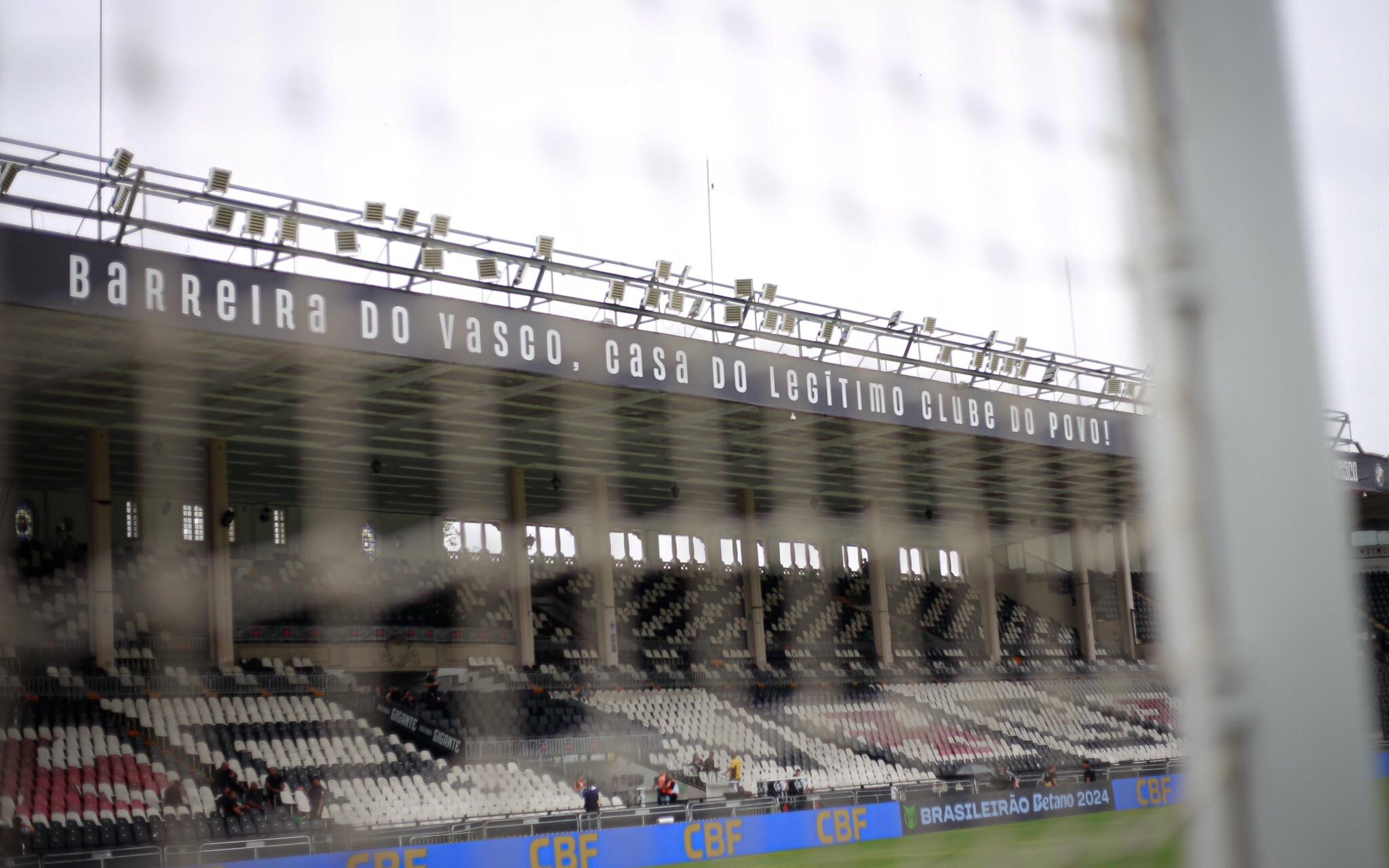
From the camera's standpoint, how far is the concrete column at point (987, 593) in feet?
77.8

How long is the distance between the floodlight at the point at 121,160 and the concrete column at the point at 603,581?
11.7 metres

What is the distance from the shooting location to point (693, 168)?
3.33 m

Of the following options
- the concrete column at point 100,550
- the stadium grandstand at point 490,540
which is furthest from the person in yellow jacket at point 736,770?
the concrete column at point 100,550

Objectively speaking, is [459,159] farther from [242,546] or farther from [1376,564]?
[1376,564]

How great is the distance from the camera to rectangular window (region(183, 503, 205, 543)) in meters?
23.9

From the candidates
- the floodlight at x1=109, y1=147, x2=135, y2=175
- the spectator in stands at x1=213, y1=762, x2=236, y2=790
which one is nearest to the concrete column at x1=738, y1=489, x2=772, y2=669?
the spectator in stands at x1=213, y1=762, x2=236, y2=790

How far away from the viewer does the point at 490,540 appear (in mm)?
27250

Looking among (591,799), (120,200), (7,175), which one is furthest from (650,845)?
(7,175)

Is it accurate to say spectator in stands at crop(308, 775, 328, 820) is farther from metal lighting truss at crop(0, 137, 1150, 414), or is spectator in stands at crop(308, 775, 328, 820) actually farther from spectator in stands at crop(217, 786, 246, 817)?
metal lighting truss at crop(0, 137, 1150, 414)

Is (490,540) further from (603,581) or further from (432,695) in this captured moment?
(432,695)

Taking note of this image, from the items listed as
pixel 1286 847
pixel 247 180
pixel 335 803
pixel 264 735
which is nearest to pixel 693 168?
pixel 247 180

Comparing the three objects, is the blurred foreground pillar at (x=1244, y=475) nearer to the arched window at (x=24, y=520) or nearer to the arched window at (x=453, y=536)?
the arched window at (x=24, y=520)

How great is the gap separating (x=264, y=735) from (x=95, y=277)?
7.05 meters

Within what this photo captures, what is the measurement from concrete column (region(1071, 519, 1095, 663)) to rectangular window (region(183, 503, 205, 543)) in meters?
17.2
